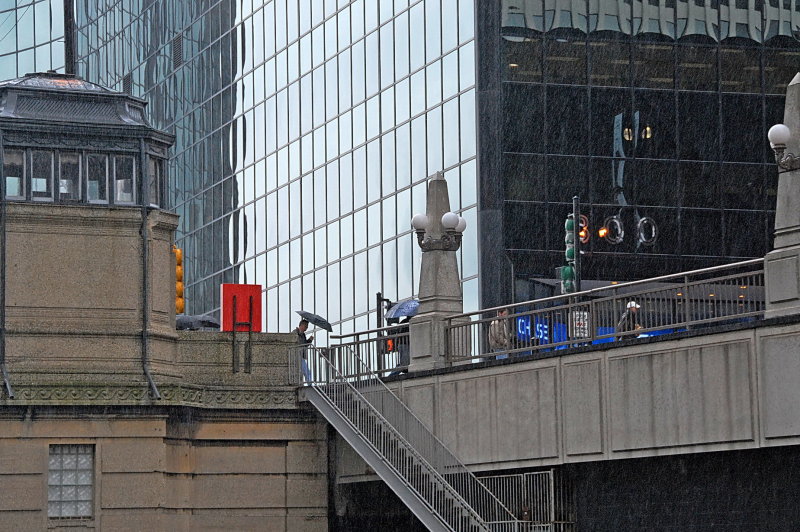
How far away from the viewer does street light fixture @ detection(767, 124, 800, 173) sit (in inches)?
919

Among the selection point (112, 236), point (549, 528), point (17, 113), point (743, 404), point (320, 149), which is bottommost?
point (549, 528)

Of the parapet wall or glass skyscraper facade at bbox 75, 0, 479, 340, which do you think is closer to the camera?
the parapet wall

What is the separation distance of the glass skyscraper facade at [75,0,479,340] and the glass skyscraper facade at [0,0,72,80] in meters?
10.2

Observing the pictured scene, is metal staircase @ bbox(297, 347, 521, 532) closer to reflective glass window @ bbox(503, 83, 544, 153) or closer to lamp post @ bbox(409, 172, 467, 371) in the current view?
lamp post @ bbox(409, 172, 467, 371)

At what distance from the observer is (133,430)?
32188mm

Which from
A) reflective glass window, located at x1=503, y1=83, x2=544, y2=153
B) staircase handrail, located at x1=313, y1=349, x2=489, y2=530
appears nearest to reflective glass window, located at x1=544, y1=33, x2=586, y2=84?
reflective glass window, located at x1=503, y1=83, x2=544, y2=153

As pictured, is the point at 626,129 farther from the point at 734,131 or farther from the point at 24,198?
the point at 24,198

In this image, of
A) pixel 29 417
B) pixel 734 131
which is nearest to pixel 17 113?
pixel 29 417

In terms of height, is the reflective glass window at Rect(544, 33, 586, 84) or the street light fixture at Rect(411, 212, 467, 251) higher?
the reflective glass window at Rect(544, 33, 586, 84)

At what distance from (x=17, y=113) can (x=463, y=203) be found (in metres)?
18.8

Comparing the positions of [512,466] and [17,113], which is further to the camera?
[17,113]

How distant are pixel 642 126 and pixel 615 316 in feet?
78.3

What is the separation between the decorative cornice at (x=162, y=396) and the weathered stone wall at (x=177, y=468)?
7.0 inches

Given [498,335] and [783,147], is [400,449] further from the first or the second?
[783,147]
